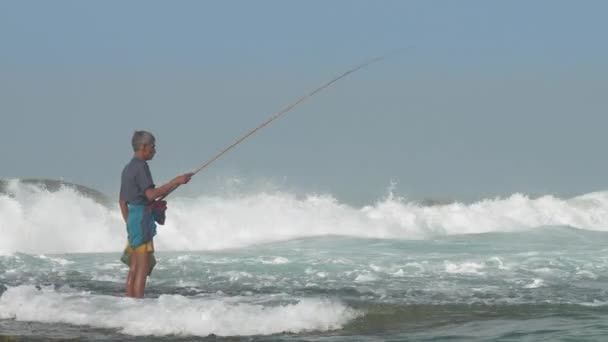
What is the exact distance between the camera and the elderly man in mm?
8211

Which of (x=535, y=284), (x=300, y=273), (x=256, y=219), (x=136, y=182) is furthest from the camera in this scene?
(x=256, y=219)

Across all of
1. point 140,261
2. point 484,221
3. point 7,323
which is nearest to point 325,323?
point 140,261

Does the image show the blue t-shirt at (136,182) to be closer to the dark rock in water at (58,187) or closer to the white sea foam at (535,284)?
the white sea foam at (535,284)

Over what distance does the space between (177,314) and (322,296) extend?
8.85 feet

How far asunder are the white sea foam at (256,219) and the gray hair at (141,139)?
9847 millimetres

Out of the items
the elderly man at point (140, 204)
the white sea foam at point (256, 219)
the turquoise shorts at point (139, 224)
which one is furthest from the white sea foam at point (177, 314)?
the white sea foam at point (256, 219)

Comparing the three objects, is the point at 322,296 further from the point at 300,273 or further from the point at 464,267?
the point at 464,267

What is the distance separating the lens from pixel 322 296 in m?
10.1

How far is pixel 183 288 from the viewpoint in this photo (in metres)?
10.9

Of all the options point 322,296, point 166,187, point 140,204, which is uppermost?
point 166,187

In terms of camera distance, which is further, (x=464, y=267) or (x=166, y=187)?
(x=464, y=267)

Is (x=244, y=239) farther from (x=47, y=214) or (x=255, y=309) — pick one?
(x=255, y=309)

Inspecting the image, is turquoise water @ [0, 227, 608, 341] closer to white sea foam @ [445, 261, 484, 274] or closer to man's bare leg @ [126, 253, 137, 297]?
white sea foam @ [445, 261, 484, 274]

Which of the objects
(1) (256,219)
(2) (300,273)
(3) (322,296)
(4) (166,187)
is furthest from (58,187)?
(4) (166,187)
